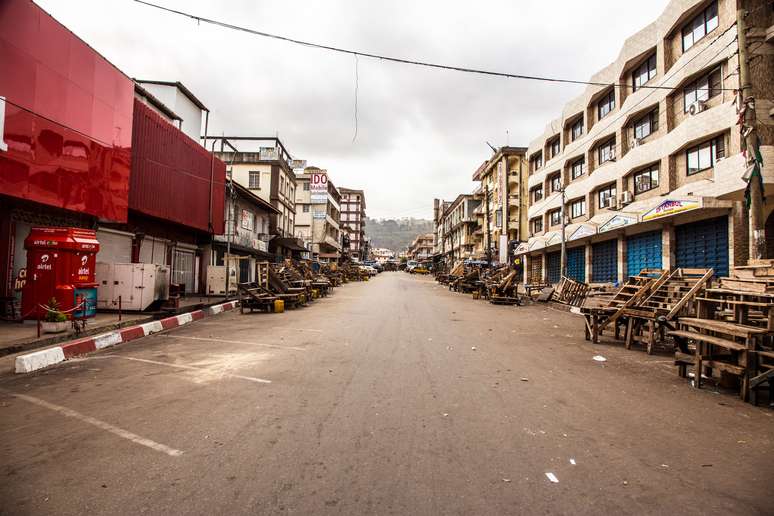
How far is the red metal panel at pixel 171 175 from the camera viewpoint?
52.7 feet

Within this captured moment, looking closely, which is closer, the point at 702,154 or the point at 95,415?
the point at 95,415

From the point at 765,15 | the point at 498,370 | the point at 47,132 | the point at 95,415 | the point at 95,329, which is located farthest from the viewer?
the point at 765,15

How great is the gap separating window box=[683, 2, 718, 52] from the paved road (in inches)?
709

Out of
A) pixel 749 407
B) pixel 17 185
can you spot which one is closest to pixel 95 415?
pixel 749 407

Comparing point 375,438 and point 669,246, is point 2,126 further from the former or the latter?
point 669,246

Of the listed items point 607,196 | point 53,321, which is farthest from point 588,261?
point 53,321

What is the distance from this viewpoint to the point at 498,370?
6.33 m

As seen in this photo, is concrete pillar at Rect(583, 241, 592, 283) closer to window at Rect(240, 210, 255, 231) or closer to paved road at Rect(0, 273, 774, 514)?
paved road at Rect(0, 273, 774, 514)

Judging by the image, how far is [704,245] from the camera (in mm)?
17062

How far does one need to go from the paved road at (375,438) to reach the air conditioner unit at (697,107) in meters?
14.7

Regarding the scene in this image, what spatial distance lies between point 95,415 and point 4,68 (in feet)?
35.0

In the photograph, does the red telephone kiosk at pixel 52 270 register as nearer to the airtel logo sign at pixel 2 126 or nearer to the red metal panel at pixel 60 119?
the red metal panel at pixel 60 119

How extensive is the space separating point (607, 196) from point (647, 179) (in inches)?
158

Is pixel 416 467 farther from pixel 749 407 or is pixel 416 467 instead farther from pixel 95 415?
pixel 749 407
